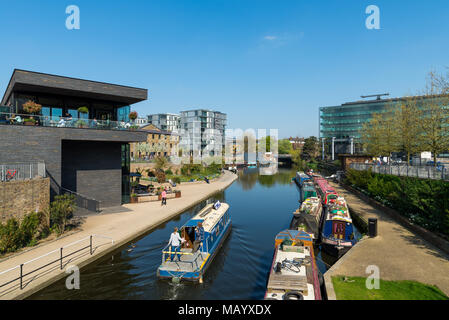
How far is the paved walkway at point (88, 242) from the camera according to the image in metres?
12.2

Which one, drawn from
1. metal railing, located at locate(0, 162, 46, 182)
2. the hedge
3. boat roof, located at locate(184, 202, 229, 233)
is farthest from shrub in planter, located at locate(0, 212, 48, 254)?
the hedge

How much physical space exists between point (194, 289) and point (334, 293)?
6.24 meters

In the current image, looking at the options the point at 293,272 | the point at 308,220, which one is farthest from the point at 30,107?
the point at 308,220

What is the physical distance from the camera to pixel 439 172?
75.6ft

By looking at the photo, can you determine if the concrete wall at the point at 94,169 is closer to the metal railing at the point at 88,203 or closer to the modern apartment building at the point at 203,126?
the metal railing at the point at 88,203

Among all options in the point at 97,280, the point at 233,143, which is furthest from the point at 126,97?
the point at 233,143

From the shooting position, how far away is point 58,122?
22.8 m

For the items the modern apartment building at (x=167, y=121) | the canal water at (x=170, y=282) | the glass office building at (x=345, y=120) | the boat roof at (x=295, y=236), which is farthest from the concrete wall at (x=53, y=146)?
the modern apartment building at (x=167, y=121)

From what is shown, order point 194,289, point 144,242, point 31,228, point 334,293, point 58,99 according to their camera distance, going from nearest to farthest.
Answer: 1. point 334,293
2. point 194,289
3. point 31,228
4. point 144,242
5. point 58,99

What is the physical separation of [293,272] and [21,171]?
18.2 meters

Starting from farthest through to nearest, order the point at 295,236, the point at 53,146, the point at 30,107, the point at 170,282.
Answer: the point at 53,146, the point at 30,107, the point at 295,236, the point at 170,282

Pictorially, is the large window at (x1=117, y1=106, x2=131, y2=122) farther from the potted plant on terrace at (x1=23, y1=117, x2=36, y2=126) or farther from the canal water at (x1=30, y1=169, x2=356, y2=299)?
the canal water at (x1=30, y1=169, x2=356, y2=299)

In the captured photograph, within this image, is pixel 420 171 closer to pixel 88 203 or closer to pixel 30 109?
pixel 88 203
